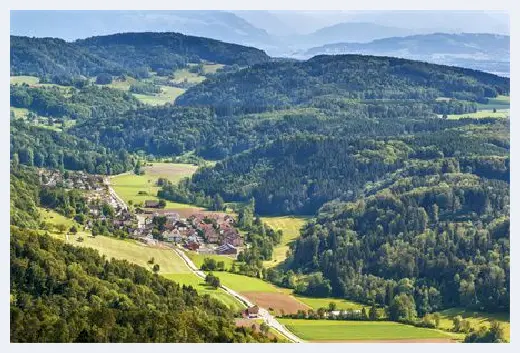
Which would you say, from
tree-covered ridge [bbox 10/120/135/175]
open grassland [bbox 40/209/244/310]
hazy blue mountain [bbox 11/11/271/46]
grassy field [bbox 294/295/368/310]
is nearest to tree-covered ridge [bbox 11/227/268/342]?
open grassland [bbox 40/209/244/310]

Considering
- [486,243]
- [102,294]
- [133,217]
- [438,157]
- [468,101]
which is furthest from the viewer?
[468,101]

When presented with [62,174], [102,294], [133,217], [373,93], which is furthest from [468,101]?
[102,294]

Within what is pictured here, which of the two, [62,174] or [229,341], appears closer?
[229,341]

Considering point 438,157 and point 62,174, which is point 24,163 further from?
point 438,157

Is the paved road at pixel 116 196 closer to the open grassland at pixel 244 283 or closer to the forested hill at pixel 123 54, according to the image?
the open grassland at pixel 244 283

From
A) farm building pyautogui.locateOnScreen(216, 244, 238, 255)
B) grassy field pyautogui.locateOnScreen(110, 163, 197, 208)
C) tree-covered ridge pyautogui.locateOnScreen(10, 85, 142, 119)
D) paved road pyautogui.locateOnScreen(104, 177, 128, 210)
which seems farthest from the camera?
tree-covered ridge pyautogui.locateOnScreen(10, 85, 142, 119)

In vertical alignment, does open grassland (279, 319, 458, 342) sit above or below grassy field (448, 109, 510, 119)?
below

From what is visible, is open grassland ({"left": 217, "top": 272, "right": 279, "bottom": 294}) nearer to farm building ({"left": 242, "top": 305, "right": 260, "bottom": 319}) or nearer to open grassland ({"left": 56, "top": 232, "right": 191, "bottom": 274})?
open grassland ({"left": 56, "top": 232, "right": 191, "bottom": 274})

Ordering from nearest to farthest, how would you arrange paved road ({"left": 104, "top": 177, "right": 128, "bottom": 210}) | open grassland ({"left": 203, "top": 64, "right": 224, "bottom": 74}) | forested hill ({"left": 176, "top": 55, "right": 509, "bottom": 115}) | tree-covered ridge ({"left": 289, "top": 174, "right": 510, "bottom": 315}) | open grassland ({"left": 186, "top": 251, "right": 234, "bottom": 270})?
tree-covered ridge ({"left": 289, "top": 174, "right": 510, "bottom": 315}), open grassland ({"left": 186, "top": 251, "right": 234, "bottom": 270}), paved road ({"left": 104, "top": 177, "right": 128, "bottom": 210}), forested hill ({"left": 176, "top": 55, "right": 509, "bottom": 115}), open grassland ({"left": 203, "top": 64, "right": 224, "bottom": 74})
